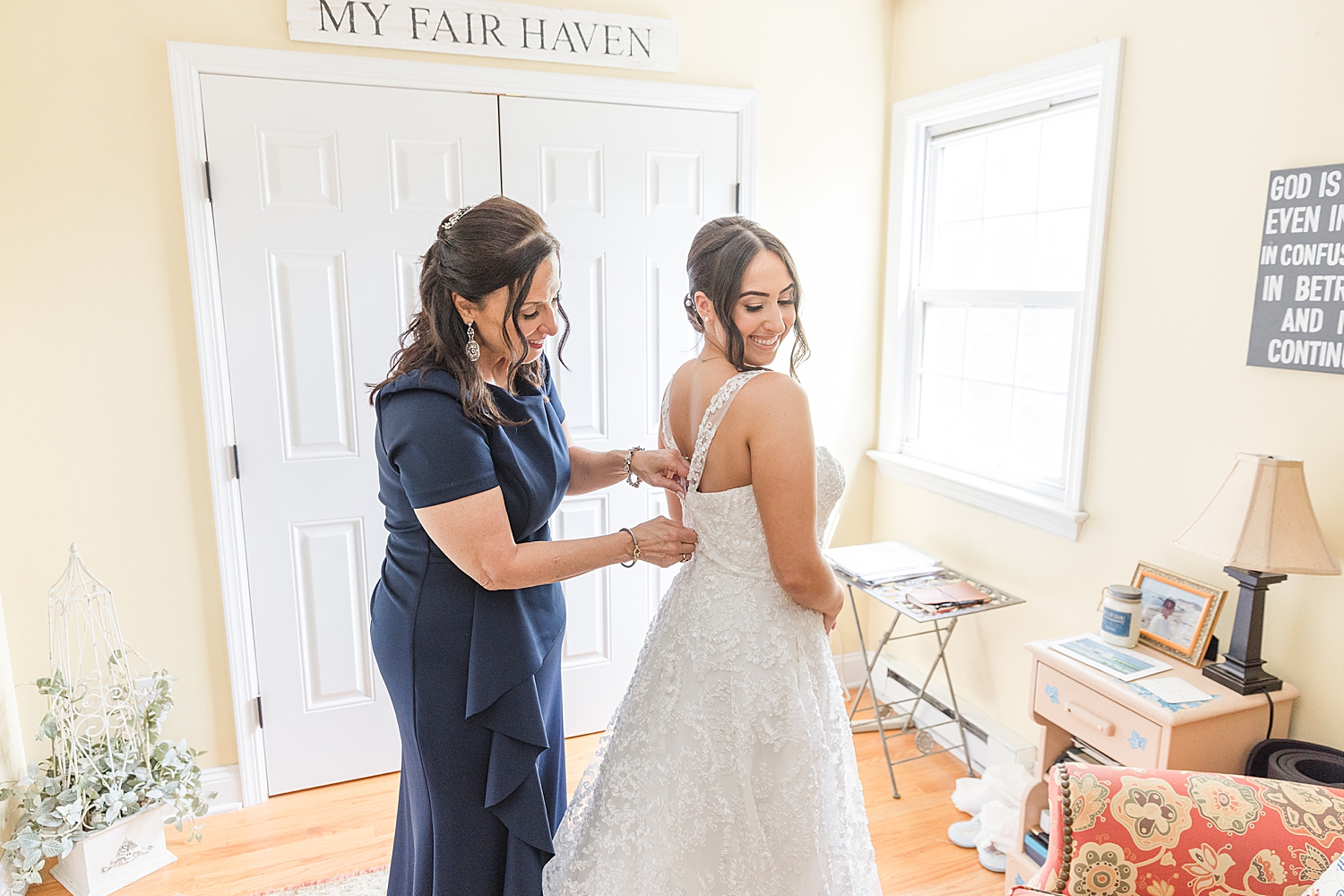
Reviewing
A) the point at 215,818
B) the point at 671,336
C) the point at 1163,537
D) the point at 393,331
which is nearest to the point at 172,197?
the point at 393,331

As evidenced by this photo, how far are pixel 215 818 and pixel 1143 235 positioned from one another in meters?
3.27

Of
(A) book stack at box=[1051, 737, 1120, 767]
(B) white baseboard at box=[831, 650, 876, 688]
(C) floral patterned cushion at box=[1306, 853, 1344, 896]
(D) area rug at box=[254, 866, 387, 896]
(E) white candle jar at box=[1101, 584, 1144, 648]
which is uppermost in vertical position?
(E) white candle jar at box=[1101, 584, 1144, 648]

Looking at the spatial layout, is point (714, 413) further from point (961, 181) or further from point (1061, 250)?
point (961, 181)

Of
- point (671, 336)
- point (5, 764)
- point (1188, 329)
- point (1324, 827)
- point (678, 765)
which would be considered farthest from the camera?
point (671, 336)

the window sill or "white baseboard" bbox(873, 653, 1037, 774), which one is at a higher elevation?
the window sill

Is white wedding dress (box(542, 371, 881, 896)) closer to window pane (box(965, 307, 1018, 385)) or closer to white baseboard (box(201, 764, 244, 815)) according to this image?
window pane (box(965, 307, 1018, 385))

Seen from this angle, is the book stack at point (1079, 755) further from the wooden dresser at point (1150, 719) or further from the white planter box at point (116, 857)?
the white planter box at point (116, 857)

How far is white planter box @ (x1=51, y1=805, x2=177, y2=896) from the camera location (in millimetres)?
2324

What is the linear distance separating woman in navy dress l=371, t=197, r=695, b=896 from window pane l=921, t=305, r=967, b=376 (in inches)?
72.0

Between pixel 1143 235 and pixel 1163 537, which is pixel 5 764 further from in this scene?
pixel 1143 235

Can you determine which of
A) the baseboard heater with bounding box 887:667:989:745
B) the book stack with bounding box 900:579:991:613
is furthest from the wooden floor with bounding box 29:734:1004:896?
→ the book stack with bounding box 900:579:991:613

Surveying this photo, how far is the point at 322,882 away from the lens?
7.86 feet

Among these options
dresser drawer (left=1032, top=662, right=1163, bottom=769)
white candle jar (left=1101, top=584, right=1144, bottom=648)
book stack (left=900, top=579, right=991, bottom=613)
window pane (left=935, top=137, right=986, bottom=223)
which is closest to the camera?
dresser drawer (left=1032, top=662, right=1163, bottom=769)

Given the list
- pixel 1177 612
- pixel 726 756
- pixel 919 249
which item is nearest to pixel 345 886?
pixel 726 756
